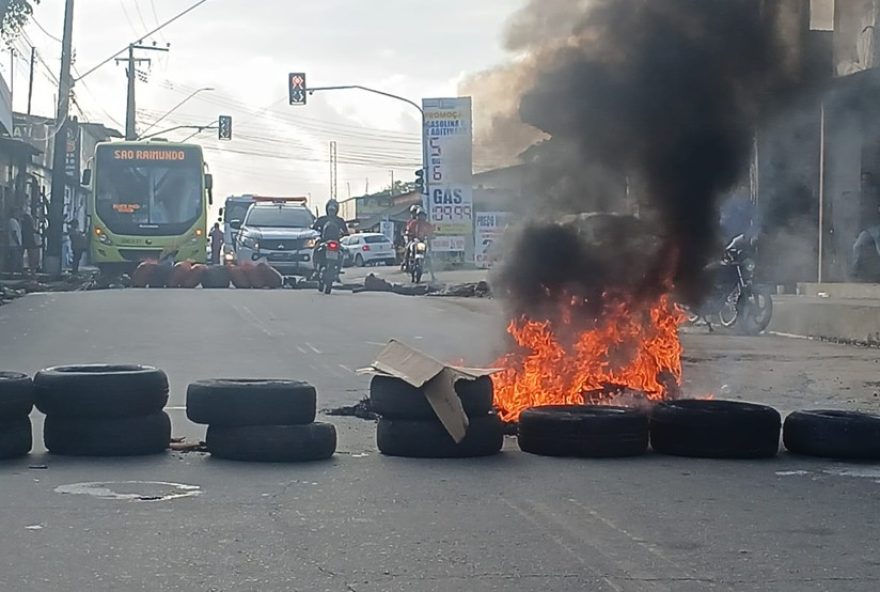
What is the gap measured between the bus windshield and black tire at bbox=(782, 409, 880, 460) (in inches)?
1075

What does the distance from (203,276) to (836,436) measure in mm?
24671

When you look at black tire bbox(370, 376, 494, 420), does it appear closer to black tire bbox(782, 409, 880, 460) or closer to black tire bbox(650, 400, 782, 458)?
black tire bbox(650, 400, 782, 458)

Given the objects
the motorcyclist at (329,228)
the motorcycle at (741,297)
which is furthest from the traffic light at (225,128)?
the motorcycle at (741,297)

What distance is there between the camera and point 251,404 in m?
8.66

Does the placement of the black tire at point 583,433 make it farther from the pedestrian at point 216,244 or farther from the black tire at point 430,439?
the pedestrian at point 216,244

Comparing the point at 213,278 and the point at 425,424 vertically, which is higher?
the point at 213,278

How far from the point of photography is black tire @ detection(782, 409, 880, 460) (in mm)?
8906

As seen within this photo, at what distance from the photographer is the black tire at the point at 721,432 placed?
8.88m

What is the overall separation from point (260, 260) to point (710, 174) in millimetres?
26080

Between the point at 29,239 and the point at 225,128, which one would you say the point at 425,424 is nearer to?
the point at 29,239

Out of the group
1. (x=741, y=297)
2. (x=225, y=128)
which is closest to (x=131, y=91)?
(x=225, y=128)

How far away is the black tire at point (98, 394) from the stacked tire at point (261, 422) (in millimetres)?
298

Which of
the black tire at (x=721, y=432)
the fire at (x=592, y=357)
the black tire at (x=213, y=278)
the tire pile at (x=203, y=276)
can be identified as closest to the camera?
the black tire at (x=721, y=432)

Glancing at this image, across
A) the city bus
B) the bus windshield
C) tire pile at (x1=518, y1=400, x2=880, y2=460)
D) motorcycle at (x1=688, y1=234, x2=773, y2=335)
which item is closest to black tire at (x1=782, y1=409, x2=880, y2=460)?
tire pile at (x1=518, y1=400, x2=880, y2=460)
